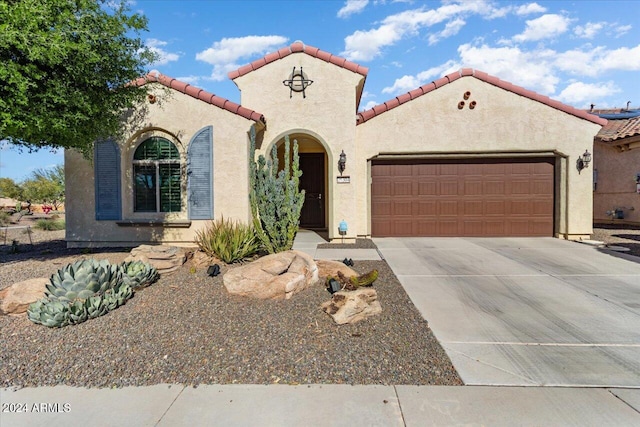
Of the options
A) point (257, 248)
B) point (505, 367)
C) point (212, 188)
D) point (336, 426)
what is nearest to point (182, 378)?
point (336, 426)

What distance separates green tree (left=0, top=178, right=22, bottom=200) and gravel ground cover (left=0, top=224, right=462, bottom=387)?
30547 mm

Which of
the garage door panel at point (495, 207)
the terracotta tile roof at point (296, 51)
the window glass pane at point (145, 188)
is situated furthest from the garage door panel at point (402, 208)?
the window glass pane at point (145, 188)

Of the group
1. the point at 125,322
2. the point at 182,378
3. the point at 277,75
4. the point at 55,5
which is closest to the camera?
the point at 182,378

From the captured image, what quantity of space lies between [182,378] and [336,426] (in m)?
1.50

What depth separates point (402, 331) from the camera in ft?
12.6

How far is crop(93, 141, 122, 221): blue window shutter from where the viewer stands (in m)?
8.66

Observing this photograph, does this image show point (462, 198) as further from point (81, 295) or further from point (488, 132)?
point (81, 295)

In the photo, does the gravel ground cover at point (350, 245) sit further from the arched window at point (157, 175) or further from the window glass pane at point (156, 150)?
the window glass pane at point (156, 150)

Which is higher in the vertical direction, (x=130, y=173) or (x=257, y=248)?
(x=130, y=173)

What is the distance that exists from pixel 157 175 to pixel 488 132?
972cm

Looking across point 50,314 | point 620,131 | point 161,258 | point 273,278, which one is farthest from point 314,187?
point 620,131

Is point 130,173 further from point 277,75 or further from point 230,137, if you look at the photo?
point 277,75

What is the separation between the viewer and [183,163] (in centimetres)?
876

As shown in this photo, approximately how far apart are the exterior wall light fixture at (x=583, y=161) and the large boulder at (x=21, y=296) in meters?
13.0
